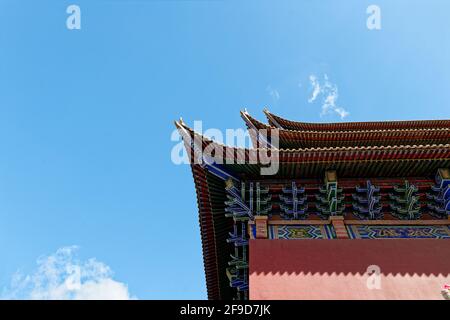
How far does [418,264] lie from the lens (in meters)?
6.87

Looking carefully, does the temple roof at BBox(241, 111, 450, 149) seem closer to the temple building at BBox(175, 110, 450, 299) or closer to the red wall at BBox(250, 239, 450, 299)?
the temple building at BBox(175, 110, 450, 299)

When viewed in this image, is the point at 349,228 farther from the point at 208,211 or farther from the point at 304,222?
the point at 208,211

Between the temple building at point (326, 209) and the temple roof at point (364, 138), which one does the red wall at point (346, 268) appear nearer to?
the temple building at point (326, 209)

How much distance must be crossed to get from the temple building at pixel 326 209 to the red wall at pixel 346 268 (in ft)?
0.06

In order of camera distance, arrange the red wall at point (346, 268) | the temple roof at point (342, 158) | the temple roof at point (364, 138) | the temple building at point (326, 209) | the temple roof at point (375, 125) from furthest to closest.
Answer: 1. the temple roof at point (375, 125)
2. the temple roof at point (364, 138)
3. the temple roof at point (342, 158)
4. the temple building at point (326, 209)
5. the red wall at point (346, 268)

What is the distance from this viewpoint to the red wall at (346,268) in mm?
6391

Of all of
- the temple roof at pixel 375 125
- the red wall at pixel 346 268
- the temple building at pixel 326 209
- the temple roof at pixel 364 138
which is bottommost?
the red wall at pixel 346 268

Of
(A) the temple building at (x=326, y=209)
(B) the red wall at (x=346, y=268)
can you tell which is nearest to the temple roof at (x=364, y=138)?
(A) the temple building at (x=326, y=209)

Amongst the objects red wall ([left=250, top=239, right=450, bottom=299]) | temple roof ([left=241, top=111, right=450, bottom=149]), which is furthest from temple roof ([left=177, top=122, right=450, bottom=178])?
temple roof ([left=241, top=111, right=450, bottom=149])

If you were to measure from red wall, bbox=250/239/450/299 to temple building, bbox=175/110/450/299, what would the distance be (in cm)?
2

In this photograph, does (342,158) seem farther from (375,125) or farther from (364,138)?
(375,125)

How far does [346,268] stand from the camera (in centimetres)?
685
